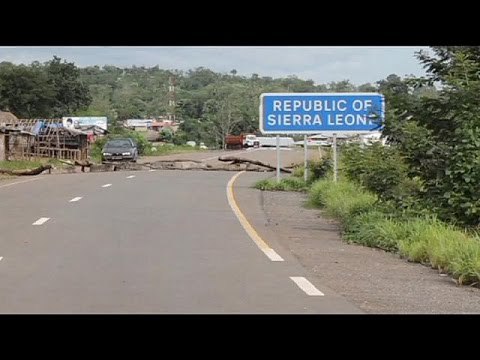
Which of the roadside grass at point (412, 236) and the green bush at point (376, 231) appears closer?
the roadside grass at point (412, 236)

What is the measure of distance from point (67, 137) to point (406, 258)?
54.0m

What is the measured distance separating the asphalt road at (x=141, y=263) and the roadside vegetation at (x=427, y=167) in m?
2.21

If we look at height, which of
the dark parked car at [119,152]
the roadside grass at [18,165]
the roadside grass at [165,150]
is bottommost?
the roadside grass at [165,150]

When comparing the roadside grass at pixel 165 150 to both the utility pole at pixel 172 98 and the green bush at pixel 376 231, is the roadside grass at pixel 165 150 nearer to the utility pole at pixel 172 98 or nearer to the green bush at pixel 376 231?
the utility pole at pixel 172 98

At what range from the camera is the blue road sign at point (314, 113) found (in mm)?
26734

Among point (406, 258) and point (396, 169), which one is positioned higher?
point (396, 169)

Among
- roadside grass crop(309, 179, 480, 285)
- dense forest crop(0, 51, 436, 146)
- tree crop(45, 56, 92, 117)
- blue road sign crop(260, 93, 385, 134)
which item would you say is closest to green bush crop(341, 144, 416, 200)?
roadside grass crop(309, 179, 480, 285)

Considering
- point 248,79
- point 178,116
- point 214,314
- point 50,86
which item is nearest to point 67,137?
point 50,86

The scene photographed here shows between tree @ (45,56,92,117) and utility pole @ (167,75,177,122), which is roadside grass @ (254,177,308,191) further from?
utility pole @ (167,75,177,122)

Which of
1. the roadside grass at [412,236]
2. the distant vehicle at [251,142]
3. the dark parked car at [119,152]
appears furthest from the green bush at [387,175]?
the distant vehicle at [251,142]

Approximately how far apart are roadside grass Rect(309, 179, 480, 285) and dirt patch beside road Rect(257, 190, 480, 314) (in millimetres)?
212

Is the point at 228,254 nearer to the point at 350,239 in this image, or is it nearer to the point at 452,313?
the point at 350,239

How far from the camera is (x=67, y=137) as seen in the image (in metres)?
64.5

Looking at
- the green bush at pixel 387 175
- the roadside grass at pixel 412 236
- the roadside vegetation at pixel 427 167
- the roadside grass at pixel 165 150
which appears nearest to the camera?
the roadside grass at pixel 412 236
